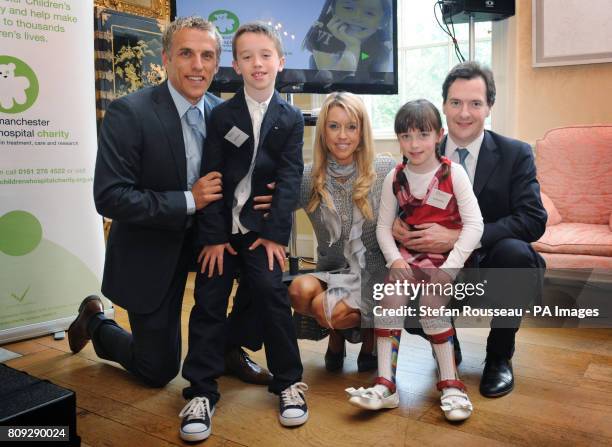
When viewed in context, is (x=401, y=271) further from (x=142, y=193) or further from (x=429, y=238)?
(x=142, y=193)

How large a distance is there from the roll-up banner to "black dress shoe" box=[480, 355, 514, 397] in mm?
1889

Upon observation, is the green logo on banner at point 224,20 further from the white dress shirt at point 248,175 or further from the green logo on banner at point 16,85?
the white dress shirt at point 248,175

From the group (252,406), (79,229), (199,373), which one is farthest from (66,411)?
(79,229)

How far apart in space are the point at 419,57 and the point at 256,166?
2687mm

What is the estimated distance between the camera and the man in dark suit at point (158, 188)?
6.23 ft

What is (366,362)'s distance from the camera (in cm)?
221

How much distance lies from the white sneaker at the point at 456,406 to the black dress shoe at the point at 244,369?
642mm

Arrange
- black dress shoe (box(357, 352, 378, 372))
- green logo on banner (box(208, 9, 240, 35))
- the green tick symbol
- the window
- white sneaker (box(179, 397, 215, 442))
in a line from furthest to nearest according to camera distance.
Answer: the window < green logo on banner (box(208, 9, 240, 35)) < the green tick symbol < black dress shoe (box(357, 352, 378, 372)) < white sneaker (box(179, 397, 215, 442))

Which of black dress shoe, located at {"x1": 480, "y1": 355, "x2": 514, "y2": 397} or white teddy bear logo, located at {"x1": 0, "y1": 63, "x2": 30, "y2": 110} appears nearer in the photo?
black dress shoe, located at {"x1": 480, "y1": 355, "x2": 514, "y2": 397}

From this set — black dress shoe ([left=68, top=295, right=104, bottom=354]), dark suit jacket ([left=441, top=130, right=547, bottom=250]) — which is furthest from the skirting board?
dark suit jacket ([left=441, top=130, right=547, bottom=250])

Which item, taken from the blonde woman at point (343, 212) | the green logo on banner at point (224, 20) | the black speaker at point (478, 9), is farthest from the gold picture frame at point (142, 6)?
the blonde woman at point (343, 212)

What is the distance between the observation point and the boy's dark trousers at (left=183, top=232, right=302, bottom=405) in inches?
72.8

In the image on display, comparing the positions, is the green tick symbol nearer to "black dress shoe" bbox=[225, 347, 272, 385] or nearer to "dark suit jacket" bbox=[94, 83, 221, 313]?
"dark suit jacket" bbox=[94, 83, 221, 313]

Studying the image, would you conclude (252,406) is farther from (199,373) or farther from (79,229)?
(79,229)
